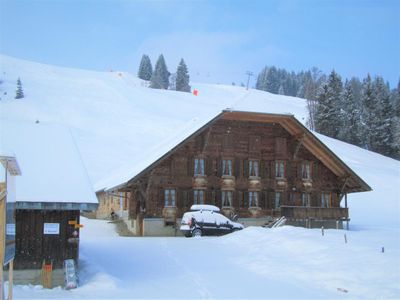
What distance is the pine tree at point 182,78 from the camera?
135 metres

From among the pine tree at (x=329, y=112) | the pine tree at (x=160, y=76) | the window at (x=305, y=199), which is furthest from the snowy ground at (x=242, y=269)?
the pine tree at (x=160, y=76)

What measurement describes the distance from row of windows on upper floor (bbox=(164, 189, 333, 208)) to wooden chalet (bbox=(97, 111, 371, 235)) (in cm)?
6

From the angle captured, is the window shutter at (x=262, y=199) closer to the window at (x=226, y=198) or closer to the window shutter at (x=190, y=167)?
the window at (x=226, y=198)

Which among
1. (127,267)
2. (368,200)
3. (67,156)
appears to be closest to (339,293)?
(127,267)

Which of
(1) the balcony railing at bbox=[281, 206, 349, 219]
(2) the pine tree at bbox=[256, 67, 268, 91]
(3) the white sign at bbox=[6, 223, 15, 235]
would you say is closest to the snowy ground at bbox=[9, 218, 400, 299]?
(3) the white sign at bbox=[6, 223, 15, 235]

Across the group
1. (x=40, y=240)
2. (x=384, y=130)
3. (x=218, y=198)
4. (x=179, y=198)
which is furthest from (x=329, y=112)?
(x=40, y=240)

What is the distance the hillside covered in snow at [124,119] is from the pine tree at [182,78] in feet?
33.8

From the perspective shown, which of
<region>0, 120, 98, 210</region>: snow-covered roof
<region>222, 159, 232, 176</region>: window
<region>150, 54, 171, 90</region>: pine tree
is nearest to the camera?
<region>0, 120, 98, 210</region>: snow-covered roof

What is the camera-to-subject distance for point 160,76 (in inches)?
5625

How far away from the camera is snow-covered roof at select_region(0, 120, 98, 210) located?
54.9 ft

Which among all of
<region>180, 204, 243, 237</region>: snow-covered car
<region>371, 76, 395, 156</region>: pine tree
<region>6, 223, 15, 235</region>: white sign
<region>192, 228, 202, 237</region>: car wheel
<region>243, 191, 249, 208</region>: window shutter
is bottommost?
<region>192, 228, 202, 237</region>: car wheel

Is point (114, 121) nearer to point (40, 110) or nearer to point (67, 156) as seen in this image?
point (40, 110)

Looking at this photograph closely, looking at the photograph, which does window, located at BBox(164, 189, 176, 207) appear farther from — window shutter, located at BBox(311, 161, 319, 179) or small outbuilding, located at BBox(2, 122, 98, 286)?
small outbuilding, located at BBox(2, 122, 98, 286)

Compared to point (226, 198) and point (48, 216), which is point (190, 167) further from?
point (48, 216)
